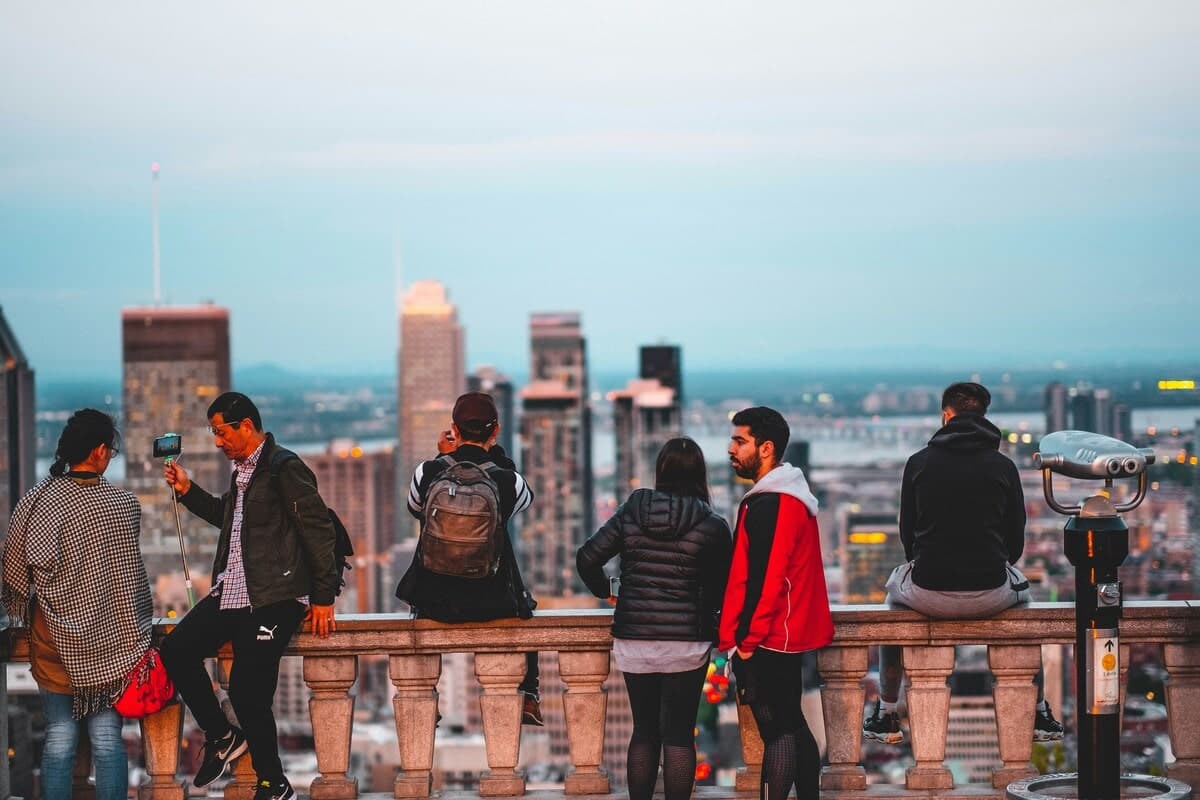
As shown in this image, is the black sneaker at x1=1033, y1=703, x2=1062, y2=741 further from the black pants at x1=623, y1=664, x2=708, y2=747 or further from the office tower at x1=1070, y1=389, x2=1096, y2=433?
the office tower at x1=1070, y1=389, x2=1096, y2=433

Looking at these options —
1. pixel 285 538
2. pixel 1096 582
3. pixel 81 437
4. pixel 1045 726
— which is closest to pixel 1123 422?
pixel 1045 726

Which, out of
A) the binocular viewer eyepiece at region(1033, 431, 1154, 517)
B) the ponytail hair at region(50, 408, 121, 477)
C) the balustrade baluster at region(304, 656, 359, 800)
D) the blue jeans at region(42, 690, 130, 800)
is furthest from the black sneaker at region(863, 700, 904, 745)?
the ponytail hair at region(50, 408, 121, 477)

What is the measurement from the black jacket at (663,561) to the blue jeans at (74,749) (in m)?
2.45

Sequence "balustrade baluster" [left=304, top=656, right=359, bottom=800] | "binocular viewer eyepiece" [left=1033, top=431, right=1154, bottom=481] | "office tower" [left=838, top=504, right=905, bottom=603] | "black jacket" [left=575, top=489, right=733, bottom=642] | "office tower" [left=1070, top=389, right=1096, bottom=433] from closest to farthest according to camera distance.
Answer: "binocular viewer eyepiece" [left=1033, top=431, right=1154, bottom=481] < "black jacket" [left=575, top=489, right=733, bottom=642] < "balustrade baluster" [left=304, top=656, right=359, bottom=800] < "office tower" [left=1070, top=389, right=1096, bottom=433] < "office tower" [left=838, top=504, right=905, bottom=603]

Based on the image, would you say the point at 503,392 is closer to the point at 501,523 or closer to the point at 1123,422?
the point at 1123,422

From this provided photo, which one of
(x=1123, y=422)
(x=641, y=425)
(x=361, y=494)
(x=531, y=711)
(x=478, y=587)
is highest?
(x=478, y=587)

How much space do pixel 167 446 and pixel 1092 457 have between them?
435cm

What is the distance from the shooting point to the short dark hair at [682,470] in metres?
7.88

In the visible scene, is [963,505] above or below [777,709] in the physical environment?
above

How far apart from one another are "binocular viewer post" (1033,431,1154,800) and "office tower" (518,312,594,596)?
128 m

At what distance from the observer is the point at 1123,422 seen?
6912cm

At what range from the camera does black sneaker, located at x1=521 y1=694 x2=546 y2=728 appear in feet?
28.1

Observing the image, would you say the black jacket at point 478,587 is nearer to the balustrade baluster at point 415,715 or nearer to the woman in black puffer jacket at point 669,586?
the balustrade baluster at point 415,715

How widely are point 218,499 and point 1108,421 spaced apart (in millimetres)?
69526
